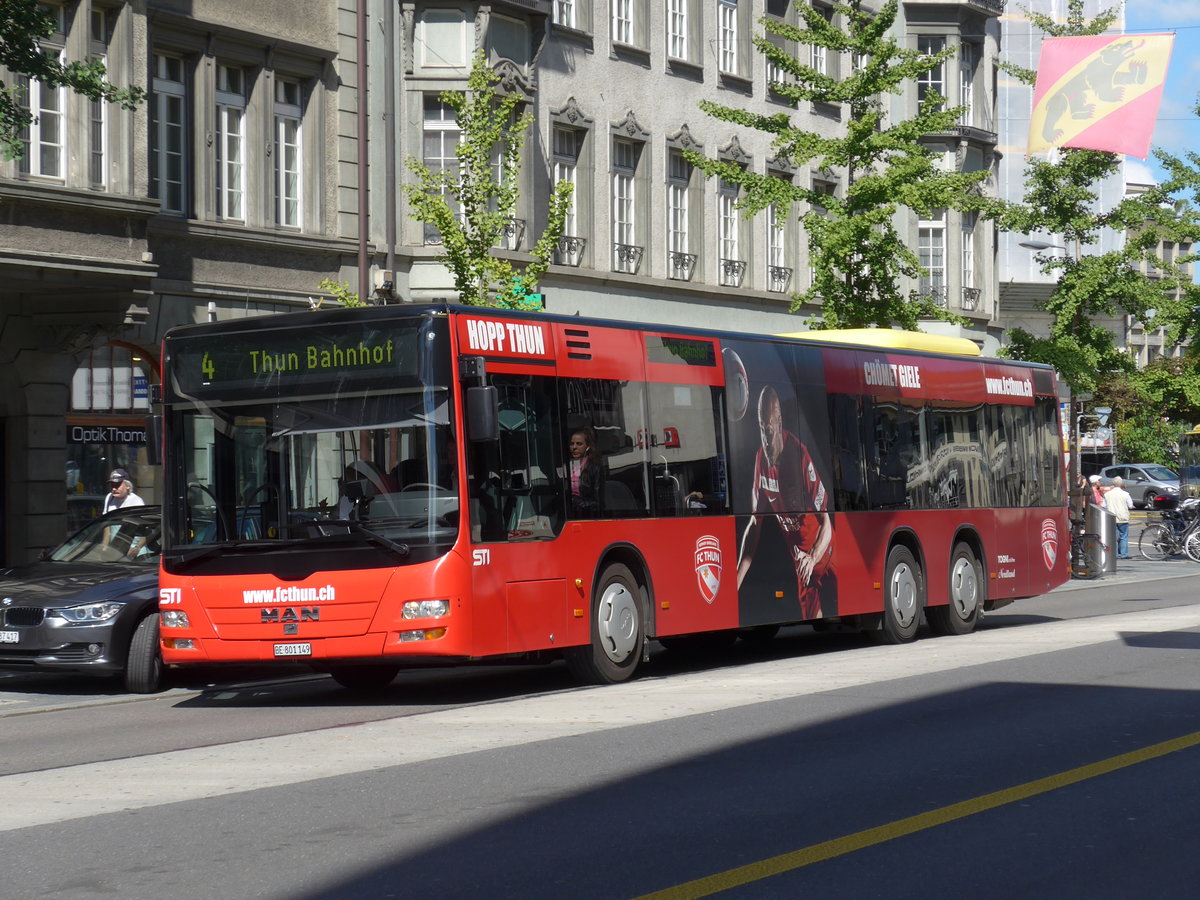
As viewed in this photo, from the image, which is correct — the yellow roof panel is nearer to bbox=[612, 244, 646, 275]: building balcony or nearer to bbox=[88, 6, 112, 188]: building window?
bbox=[88, 6, 112, 188]: building window

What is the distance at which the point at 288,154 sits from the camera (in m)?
27.7

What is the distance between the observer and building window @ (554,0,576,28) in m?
32.2

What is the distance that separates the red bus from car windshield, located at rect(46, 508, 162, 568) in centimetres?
233

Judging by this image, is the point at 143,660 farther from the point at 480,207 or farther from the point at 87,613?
the point at 480,207

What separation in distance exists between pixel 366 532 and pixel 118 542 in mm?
4403

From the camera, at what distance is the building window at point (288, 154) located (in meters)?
27.4

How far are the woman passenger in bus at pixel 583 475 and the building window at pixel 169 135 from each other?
39.6 ft

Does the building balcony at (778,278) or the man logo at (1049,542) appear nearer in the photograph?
the man logo at (1049,542)

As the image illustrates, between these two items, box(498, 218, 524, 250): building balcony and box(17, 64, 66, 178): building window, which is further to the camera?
box(498, 218, 524, 250): building balcony

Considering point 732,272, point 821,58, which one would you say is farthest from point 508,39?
point 821,58

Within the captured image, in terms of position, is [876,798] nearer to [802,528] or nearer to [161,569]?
[161,569]

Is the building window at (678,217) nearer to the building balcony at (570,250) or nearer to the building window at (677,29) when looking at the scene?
the building window at (677,29)

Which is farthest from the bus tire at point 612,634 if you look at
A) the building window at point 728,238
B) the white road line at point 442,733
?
the building window at point 728,238

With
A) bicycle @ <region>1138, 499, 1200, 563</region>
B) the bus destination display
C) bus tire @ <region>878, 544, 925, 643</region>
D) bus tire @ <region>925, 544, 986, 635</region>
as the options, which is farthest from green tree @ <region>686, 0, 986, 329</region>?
the bus destination display
